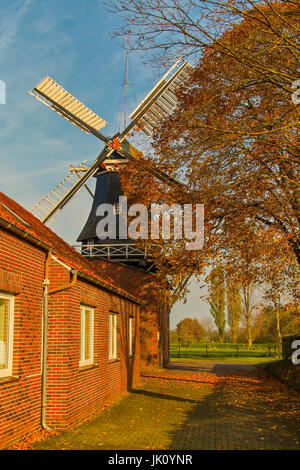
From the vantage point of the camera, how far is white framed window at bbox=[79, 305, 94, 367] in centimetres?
1152

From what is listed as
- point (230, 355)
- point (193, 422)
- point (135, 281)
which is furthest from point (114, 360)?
point (230, 355)

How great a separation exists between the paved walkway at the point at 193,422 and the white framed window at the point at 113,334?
1.51 meters

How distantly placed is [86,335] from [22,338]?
372cm

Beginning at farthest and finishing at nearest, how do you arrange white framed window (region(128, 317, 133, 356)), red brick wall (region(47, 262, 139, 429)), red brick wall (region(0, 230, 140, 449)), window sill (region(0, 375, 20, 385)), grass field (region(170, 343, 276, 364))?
grass field (region(170, 343, 276, 364)) < white framed window (region(128, 317, 133, 356)) < red brick wall (region(47, 262, 139, 429)) < red brick wall (region(0, 230, 140, 449)) < window sill (region(0, 375, 20, 385))

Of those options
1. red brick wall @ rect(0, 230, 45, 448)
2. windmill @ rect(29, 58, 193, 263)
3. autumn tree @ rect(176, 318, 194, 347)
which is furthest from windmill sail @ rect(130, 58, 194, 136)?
autumn tree @ rect(176, 318, 194, 347)

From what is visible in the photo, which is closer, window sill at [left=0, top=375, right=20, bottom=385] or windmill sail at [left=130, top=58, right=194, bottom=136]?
window sill at [left=0, top=375, right=20, bottom=385]

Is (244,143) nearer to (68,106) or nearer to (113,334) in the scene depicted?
(113,334)

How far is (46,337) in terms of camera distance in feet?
30.9

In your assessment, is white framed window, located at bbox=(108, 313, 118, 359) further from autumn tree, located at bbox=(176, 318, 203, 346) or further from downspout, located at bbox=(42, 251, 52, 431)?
autumn tree, located at bbox=(176, 318, 203, 346)

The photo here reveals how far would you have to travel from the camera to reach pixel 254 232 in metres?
14.8

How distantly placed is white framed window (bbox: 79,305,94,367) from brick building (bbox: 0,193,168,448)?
14 mm

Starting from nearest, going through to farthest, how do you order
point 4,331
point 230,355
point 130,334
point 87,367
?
point 4,331
point 87,367
point 130,334
point 230,355
